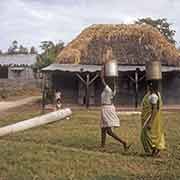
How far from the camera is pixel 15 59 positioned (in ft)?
165

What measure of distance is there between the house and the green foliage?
619 inches

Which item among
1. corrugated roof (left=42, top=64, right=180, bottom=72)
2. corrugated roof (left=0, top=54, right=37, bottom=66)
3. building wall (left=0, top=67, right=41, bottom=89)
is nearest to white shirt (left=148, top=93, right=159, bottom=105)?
corrugated roof (left=42, top=64, right=180, bottom=72)

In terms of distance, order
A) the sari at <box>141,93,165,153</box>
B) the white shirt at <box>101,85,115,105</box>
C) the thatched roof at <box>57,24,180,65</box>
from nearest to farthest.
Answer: the sari at <box>141,93,165,153</box> → the white shirt at <box>101,85,115,105</box> → the thatched roof at <box>57,24,180,65</box>

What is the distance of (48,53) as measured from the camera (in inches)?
1818

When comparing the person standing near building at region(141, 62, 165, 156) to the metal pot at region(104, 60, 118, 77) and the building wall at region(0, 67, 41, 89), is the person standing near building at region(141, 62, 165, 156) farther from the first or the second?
the building wall at region(0, 67, 41, 89)

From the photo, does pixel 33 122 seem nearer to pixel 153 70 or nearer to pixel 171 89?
pixel 153 70

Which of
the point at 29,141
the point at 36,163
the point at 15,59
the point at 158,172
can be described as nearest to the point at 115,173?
the point at 158,172

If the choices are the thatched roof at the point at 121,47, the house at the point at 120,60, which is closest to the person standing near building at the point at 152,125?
the house at the point at 120,60

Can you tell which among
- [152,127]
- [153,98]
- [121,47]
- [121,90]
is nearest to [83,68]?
[121,90]

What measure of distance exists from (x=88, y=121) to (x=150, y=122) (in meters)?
6.98

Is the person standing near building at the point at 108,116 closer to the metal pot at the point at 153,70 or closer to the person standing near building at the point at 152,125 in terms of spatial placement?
the person standing near building at the point at 152,125

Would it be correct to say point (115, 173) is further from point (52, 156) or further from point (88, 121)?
point (88, 121)

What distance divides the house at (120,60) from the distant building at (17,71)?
17141 millimetres

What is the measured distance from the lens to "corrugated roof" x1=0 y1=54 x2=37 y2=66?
159 feet
